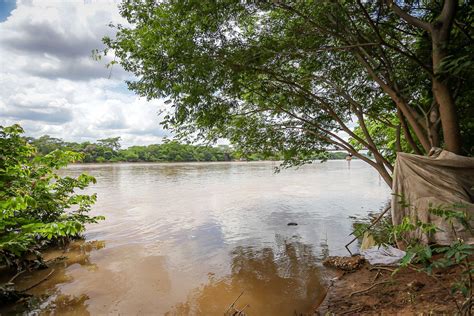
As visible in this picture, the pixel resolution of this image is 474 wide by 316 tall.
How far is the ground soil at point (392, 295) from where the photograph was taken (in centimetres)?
346

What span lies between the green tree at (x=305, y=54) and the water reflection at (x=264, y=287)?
294cm

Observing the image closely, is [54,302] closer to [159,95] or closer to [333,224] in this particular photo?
[159,95]

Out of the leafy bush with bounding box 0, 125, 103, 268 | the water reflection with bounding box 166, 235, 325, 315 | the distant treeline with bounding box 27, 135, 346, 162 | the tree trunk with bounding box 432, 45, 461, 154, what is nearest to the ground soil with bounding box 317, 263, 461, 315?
the water reflection with bounding box 166, 235, 325, 315

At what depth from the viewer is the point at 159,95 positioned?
5.74m

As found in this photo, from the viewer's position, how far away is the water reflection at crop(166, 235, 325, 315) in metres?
4.99

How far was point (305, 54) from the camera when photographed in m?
6.08

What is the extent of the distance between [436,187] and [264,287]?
3583mm

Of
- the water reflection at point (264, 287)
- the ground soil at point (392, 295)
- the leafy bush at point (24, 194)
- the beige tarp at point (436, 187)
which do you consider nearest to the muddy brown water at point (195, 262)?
the water reflection at point (264, 287)

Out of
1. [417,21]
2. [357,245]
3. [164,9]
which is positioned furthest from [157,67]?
[357,245]

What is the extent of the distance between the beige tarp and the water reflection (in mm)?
2223

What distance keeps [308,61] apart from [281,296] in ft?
16.7

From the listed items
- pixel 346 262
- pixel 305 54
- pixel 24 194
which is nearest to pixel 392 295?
pixel 346 262

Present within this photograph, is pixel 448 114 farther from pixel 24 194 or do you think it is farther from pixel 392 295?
pixel 24 194

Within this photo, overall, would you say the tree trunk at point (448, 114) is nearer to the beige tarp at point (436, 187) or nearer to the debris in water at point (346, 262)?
the beige tarp at point (436, 187)
